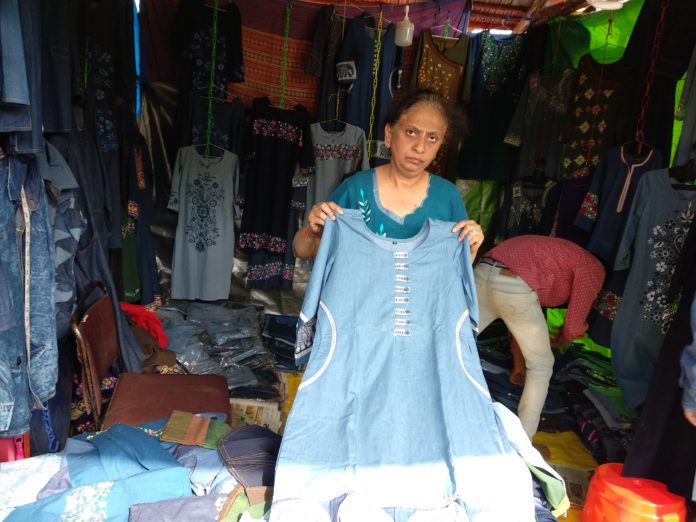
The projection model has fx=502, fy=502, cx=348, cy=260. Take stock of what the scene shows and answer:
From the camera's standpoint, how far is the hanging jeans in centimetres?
261

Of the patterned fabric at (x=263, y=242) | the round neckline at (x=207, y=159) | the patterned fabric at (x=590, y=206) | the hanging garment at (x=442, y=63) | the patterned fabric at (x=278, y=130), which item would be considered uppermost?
the hanging garment at (x=442, y=63)

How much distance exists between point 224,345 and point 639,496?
103 inches

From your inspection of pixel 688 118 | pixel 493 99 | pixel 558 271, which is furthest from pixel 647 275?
pixel 493 99

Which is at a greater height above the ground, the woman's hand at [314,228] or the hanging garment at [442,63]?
the hanging garment at [442,63]

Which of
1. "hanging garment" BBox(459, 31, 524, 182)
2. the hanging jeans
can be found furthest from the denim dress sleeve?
"hanging garment" BBox(459, 31, 524, 182)

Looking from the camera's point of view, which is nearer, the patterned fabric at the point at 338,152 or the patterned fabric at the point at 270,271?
the patterned fabric at the point at 338,152

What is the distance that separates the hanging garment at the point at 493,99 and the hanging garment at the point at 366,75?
2.10 ft

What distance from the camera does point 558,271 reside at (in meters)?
2.64

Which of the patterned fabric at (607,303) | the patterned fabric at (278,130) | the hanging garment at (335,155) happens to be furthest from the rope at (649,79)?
the patterned fabric at (278,130)

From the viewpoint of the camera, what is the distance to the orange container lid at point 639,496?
1.89 metres

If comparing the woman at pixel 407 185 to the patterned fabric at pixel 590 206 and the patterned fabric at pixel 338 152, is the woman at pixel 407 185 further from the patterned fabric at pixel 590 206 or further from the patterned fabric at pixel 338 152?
the patterned fabric at pixel 338 152

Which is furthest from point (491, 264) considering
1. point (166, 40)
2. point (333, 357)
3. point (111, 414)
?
point (166, 40)

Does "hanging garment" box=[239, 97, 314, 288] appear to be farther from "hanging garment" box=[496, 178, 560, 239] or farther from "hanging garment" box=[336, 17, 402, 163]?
"hanging garment" box=[496, 178, 560, 239]

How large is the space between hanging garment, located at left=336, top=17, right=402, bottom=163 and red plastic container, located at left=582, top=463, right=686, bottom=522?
2.63m
